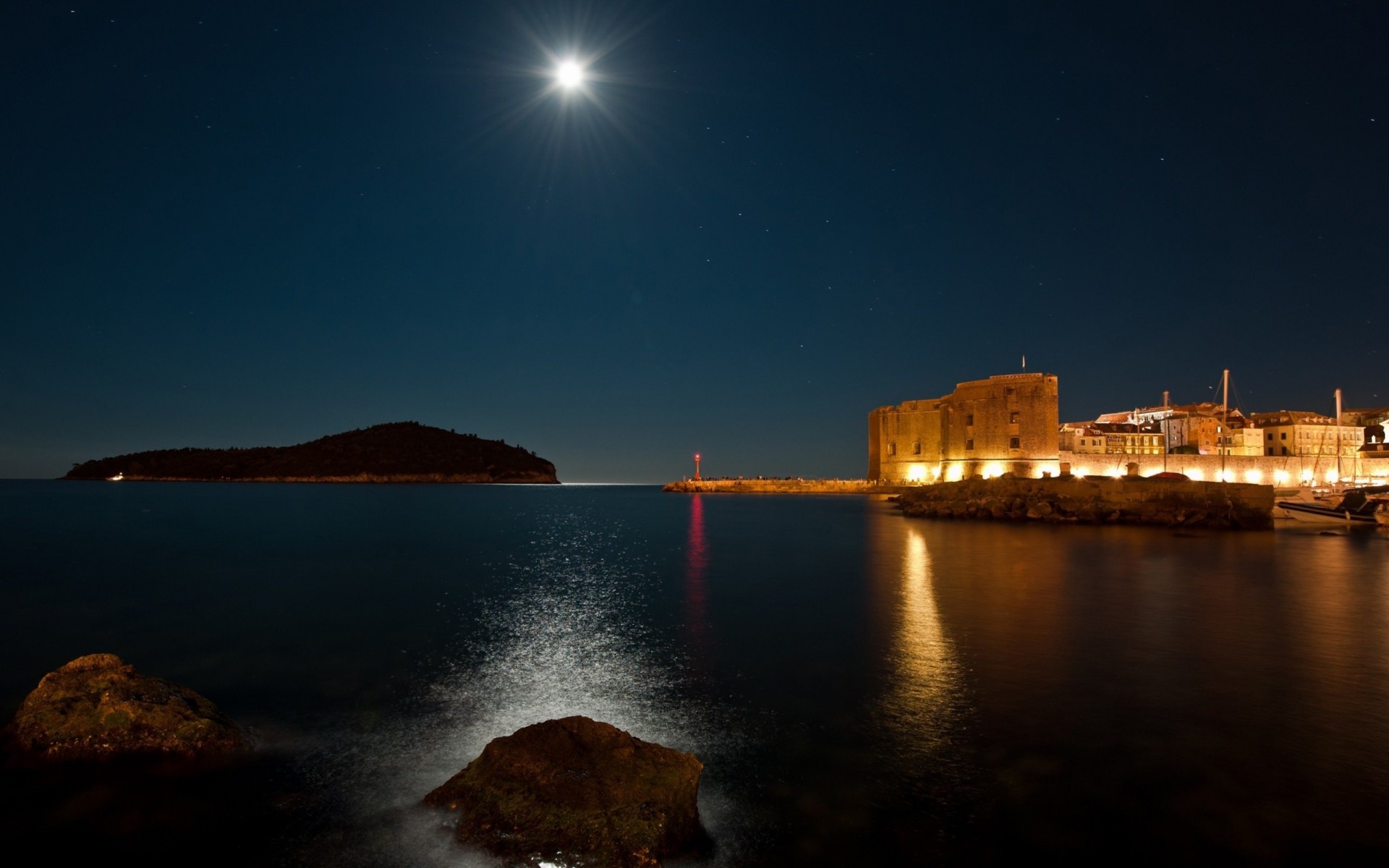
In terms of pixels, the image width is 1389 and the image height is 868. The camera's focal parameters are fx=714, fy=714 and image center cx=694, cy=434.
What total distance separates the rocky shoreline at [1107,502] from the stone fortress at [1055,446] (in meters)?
11.4

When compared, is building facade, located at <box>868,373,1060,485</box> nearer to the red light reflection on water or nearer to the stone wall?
the stone wall

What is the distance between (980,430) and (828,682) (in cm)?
4265

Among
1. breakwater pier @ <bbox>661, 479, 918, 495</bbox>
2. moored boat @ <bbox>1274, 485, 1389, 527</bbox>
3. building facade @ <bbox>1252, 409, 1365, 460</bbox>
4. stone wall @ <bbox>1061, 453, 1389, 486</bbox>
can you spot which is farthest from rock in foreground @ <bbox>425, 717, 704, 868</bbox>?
building facade @ <bbox>1252, 409, 1365, 460</bbox>

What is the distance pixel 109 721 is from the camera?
17.4 ft

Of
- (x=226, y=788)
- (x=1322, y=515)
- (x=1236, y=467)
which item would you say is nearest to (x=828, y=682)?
(x=226, y=788)

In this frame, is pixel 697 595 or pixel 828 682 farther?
pixel 697 595

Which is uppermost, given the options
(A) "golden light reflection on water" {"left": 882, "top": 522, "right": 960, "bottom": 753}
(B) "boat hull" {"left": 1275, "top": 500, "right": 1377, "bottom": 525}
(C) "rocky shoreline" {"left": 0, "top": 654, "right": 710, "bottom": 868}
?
(B) "boat hull" {"left": 1275, "top": 500, "right": 1377, "bottom": 525}

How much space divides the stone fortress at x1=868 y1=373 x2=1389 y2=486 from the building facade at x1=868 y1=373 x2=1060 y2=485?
48 millimetres

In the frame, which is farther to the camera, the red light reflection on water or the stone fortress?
the stone fortress

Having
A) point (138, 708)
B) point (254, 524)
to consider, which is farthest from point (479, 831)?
point (254, 524)

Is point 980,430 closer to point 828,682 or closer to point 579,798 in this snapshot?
point 828,682

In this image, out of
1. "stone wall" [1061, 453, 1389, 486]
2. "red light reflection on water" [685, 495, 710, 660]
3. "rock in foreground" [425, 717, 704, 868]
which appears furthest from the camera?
"stone wall" [1061, 453, 1389, 486]

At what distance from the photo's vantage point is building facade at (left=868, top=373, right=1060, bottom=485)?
44.4m

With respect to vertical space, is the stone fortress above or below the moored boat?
above
